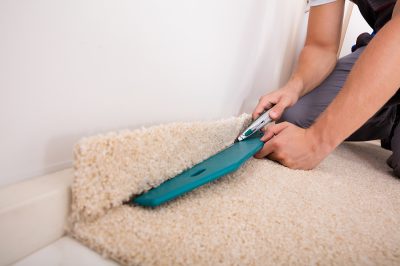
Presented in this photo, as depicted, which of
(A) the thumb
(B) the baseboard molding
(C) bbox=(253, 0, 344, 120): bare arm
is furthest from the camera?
(C) bbox=(253, 0, 344, 120): bare arm

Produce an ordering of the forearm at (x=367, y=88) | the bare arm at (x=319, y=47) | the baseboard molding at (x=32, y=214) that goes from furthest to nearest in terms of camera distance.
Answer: the bare arm at (x=319, y=47) → the forearm at (x=367, y=88) → the baseboard molding at (x=32, y=214)

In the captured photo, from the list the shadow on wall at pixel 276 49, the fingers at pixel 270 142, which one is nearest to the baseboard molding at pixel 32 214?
the fingers at pixel 270 142

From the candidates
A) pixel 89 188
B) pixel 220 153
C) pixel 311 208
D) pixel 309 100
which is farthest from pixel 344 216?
pixel 309 100

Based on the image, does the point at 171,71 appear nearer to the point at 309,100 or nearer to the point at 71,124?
the point at 71,124

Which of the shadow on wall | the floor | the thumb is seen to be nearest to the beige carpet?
the floor

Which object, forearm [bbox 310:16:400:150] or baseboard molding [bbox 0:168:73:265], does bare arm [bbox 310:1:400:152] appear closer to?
forearm [bbox 310:16:400:150]

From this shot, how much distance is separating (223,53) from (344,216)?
0.52m

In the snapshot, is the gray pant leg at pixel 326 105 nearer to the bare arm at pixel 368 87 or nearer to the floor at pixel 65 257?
the bare arm at pixel 368 87

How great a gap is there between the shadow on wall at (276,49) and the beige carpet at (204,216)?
1.70 ft

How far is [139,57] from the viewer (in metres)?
0.46

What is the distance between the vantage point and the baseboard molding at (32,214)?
0.90 ft

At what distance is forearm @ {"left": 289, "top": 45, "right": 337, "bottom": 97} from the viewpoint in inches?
38.2

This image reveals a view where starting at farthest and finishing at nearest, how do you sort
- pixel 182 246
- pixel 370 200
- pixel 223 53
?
pixel 223 53 → pixel 370 200 → pixel 182 246

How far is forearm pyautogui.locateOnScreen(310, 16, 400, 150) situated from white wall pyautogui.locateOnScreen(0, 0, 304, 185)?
0.33m
